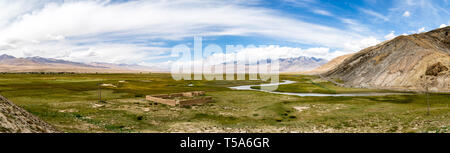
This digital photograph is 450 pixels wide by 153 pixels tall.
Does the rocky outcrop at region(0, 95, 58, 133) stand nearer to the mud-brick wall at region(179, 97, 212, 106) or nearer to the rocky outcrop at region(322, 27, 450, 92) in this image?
the mud-brick wall at region(179, 97, 212, 106)

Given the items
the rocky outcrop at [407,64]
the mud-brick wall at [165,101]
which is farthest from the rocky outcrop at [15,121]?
the rocky outcrop at [407,64]

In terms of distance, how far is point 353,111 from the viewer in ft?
120

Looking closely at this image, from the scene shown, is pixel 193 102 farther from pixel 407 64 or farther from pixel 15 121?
pixel 407 64

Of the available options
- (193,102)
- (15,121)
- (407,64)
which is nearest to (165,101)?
(193,102)

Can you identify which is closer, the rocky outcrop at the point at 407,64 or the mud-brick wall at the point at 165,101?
the mud-brick wall at the point at 165,101

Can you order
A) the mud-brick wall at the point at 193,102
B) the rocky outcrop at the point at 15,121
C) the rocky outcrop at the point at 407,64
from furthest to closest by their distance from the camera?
the rocky outcrop at the point at 407,64
the mud-brick wall at the point at 193,102
the rocky outcrop at the point at 15,121

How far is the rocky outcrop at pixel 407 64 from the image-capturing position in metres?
75.3

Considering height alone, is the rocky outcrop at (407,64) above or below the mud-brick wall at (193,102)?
above

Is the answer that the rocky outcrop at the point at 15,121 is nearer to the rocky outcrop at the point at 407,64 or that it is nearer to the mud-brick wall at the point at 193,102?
the mud-brick wall at the point at 193,102

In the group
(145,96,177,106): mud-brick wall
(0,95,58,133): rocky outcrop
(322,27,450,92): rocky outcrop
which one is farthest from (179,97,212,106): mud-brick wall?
(322,27,450,92): rocky outcrop

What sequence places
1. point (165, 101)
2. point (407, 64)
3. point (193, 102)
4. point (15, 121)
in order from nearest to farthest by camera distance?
1. point (15, 121)
2. point (165, 101)
3. point (193, 102)
4. point (407, 64)

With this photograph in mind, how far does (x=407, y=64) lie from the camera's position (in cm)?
8662

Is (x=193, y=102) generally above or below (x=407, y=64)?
below
